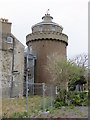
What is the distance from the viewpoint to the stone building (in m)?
26.8

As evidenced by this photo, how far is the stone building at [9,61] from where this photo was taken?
26.8 meters

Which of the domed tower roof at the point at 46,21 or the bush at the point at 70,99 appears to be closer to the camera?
the bush at the point at 70,99

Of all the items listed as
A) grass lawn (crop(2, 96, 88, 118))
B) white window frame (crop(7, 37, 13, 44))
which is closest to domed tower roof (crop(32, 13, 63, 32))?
white window frame (crop(7, 37, 13, 44))

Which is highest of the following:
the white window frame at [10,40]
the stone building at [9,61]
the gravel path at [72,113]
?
the white window frame at [10,40]

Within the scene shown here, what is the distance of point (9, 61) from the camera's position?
90.9 feet

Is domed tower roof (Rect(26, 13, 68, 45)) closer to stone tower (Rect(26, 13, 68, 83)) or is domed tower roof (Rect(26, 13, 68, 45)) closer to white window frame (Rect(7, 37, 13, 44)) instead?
stone tower (Rect(26, 13, 68, 83))

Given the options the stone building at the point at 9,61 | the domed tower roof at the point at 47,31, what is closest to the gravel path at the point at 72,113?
the stone building at the point at 9,61

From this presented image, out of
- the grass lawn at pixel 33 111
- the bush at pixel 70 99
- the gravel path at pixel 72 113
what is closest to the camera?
the grass lawn at pixel 33 111

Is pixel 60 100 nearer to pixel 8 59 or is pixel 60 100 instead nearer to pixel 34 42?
pixel 8 59

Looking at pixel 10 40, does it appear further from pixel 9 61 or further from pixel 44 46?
pixel 44 46

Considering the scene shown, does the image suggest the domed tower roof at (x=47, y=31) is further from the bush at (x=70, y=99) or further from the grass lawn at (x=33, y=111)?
the grass lawn at (x=33, y=111)

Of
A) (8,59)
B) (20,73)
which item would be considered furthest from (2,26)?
(20,73)

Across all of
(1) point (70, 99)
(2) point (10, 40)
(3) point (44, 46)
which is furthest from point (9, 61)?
(1) point (70, 99)

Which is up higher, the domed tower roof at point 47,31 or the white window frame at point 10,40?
the domed tower roof at point 47,31
